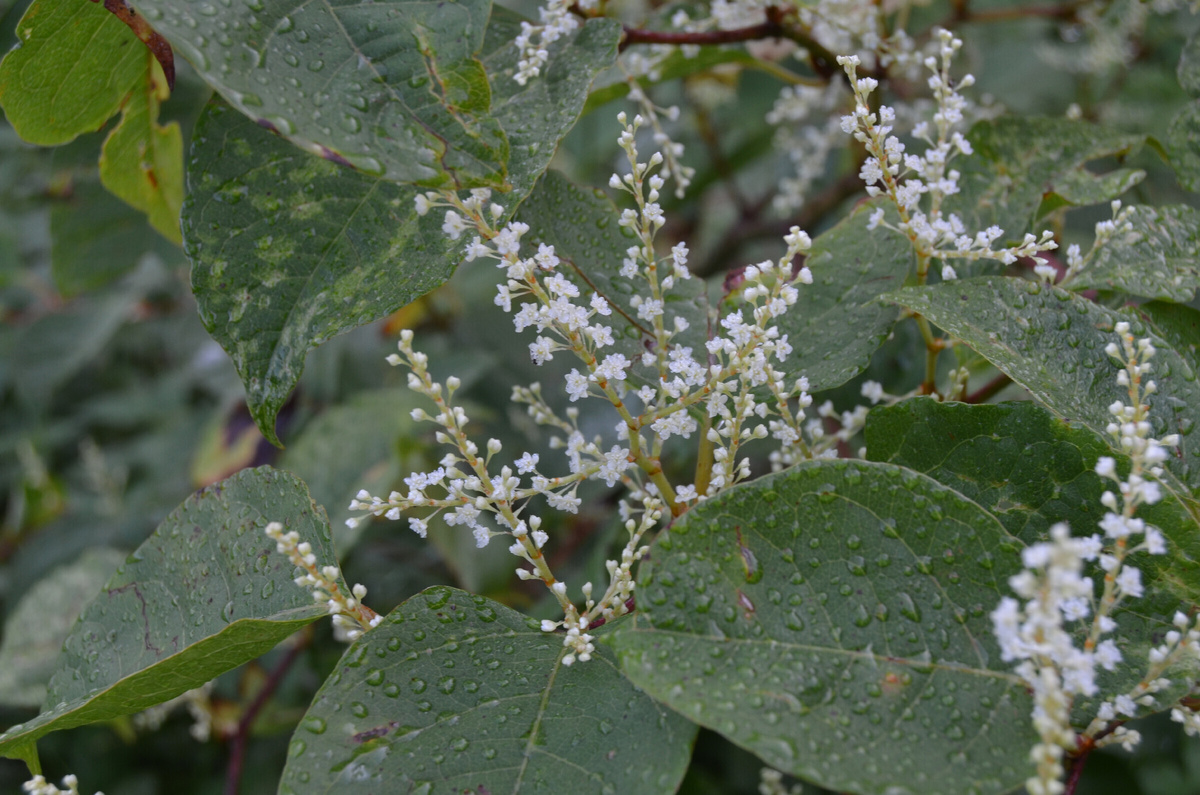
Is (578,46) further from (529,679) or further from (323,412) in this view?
(323,412)

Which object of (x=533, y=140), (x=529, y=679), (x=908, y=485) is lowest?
(x=529, y=679)

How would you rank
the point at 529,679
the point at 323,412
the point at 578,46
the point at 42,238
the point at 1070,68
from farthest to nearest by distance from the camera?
the point at 42,238 → the point at 1070,68 → the point at 323,412 → the point at 578,46 → the point at 529,679

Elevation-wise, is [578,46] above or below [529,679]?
above

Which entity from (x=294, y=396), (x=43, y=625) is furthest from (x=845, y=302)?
(x=43, y=625)

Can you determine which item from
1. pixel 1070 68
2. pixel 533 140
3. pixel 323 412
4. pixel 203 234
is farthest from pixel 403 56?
pixel 1070 68

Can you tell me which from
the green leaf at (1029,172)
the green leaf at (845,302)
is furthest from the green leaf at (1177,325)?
the green leaf at (845,302)

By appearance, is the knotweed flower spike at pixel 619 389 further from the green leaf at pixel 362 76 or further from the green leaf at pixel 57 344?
the green leaf at pixel 57 344
